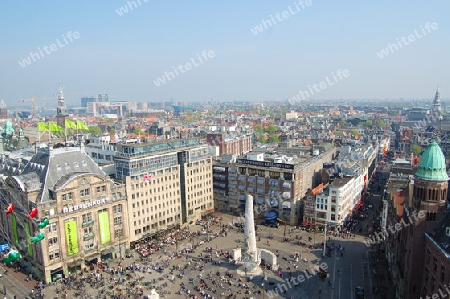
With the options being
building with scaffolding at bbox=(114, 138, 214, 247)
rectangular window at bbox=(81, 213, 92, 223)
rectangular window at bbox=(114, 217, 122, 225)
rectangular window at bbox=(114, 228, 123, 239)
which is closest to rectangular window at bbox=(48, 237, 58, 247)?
rectangular window at bbox=(81, 213, 92, 223)

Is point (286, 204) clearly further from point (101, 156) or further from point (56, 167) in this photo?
point (56, 167)

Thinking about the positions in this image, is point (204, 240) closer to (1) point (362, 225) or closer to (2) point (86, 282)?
(2) point (86, 282)

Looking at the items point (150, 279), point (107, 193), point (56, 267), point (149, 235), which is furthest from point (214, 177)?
point (56, 267)

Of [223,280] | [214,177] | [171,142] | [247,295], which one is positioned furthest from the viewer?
[214,177]

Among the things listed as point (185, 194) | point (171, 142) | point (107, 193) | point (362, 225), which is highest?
point (171, 142)

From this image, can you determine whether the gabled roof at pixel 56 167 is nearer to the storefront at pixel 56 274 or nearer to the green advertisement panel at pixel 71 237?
the green advertisement panel at pixel 71 237
